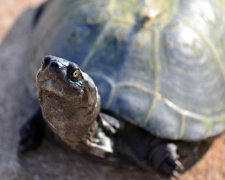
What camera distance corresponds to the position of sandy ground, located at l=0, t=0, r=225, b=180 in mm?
2188

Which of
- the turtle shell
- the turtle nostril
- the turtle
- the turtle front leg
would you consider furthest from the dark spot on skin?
the turtle front leg

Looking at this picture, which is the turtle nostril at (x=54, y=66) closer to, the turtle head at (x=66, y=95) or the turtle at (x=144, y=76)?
the turtle head at (x=66, y=95)

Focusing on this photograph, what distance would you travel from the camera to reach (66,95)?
58.7 inches

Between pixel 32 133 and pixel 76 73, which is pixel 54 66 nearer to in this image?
pixel 76 73

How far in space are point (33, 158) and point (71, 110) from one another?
0.79 metres

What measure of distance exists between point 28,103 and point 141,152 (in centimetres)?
87

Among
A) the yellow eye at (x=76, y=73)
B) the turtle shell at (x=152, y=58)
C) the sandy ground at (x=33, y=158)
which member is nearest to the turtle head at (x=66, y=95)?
the yellow eye at (x=76, y=73)

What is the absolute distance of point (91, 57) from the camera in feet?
6.97

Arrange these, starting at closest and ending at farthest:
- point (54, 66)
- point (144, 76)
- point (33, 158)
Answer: point (54, 66) < point (144, 76) < point (33, 158)

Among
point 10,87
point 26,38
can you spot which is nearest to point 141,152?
point 10,87

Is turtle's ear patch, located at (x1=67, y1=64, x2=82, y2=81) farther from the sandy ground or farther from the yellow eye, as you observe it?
the sandy ground

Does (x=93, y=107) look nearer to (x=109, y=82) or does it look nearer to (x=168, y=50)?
(x=109, y=82)

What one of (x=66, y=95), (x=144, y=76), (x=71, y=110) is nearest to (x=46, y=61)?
(x=66, y=95)

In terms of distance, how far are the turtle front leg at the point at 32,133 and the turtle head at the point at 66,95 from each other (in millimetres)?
521
